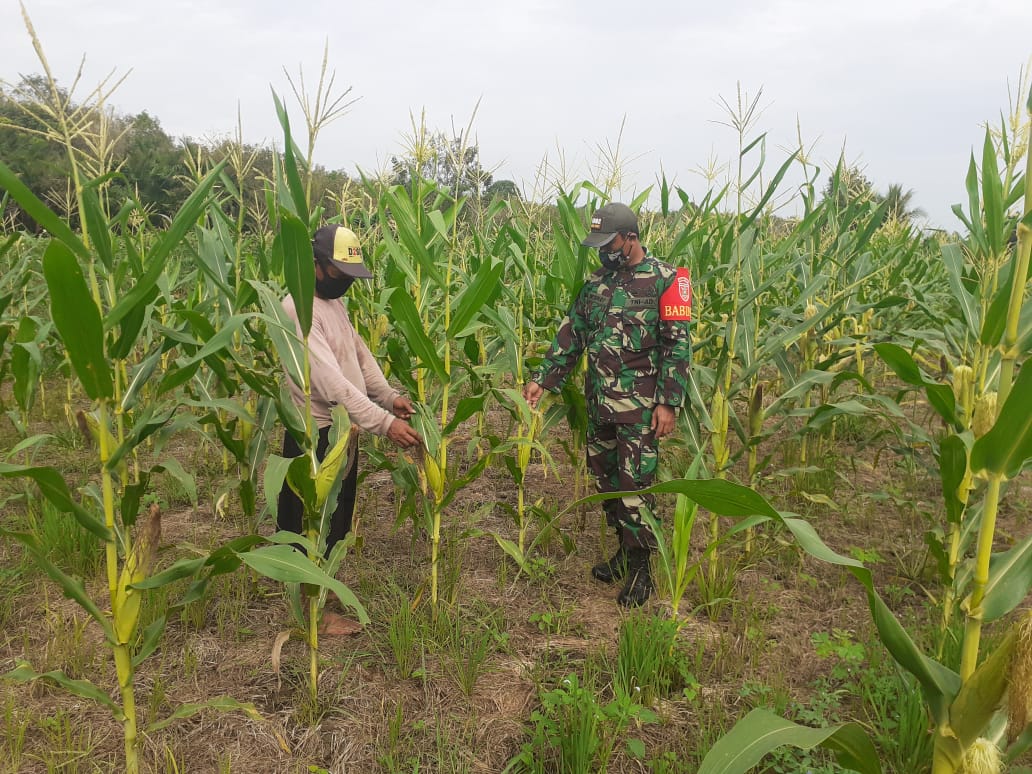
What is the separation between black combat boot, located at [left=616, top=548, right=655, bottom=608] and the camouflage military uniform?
0.07 meters

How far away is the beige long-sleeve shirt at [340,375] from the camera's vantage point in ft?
9.20

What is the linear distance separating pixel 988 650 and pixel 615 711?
164 centimetres

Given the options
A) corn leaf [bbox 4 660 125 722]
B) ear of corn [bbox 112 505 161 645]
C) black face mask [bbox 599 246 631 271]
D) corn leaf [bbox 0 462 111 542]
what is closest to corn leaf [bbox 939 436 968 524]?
black face mask [bbox 599 246 631 271]

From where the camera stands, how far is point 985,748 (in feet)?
4.64

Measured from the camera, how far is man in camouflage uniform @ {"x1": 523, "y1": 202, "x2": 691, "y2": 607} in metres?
3.45

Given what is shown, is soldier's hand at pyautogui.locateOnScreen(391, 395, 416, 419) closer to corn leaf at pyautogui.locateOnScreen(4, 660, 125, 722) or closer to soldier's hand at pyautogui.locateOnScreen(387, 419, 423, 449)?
soldier's hand at pyautogui.locateOnScreen(387, 419, 423, 449)

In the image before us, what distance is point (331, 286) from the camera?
3004 millimetres

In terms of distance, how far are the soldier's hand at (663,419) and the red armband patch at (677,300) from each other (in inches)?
20.1

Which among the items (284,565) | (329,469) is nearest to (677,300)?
(329,469)

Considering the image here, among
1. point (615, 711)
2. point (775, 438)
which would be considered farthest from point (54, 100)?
point (775, 438)

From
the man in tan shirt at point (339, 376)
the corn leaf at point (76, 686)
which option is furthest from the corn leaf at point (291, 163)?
the corn leaf at point (76, 686)

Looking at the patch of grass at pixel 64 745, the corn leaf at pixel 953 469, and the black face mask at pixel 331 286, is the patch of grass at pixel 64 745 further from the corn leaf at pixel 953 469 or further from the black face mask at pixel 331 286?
the corn leaf at pixel 953 469

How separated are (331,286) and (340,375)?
48 cm

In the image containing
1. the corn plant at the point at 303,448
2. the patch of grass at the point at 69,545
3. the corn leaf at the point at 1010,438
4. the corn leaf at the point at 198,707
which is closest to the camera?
Result: the corn leaf at the point at 1010,438
